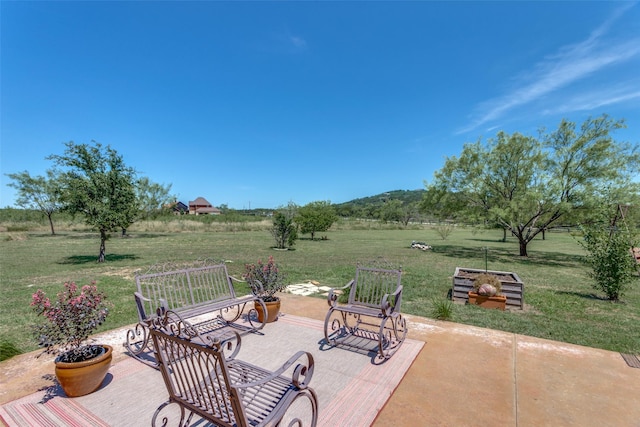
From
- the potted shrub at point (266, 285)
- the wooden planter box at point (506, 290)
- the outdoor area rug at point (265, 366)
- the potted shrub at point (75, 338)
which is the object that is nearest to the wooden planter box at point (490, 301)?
the wooden planter box at point (506, 290)

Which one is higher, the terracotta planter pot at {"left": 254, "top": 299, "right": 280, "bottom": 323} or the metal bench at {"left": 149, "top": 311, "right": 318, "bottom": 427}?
the metal bench at {"left": 149, "top": 311, "right": 318, "bottom": 427}

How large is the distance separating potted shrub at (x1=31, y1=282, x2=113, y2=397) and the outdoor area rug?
155 mm

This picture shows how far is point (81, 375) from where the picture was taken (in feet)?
9.39

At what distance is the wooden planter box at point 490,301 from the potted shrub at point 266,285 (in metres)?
4.33

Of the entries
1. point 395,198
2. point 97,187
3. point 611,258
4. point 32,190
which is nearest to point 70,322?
point 611,258

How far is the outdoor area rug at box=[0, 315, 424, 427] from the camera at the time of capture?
259 cm

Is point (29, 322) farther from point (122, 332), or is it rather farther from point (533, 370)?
point (533, 370)

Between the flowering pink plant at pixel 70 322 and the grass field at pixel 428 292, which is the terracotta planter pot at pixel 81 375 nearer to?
the flowering pink plant at pixel 70 322

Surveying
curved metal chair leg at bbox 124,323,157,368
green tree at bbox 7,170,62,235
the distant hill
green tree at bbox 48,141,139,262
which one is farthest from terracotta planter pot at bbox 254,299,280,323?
the distant hill

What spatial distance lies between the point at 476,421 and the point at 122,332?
4.81 meters

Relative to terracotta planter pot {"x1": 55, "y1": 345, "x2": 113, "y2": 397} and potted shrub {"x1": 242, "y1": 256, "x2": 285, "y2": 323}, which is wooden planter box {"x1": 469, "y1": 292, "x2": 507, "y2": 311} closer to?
potted shrub {"x1": 242, "y1": 256, "x2": 285, "y2": 323}

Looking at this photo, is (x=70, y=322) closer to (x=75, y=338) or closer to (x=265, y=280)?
(x=75, y=338)

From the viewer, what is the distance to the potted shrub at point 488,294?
254 inches

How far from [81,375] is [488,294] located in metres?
6.82
